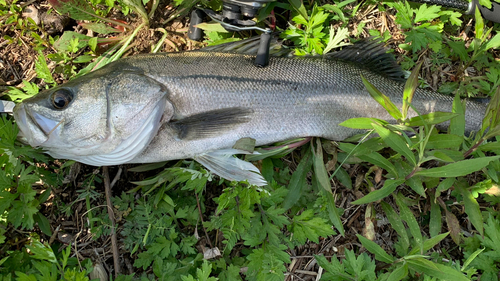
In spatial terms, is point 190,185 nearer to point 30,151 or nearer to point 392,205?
point 30,151

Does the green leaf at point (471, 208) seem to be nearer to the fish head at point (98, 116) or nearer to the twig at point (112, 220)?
the fish head at point (98, 116)

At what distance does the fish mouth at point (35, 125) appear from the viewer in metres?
2.41

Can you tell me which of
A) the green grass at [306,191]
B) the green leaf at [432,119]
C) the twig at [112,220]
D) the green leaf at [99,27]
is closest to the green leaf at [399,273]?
the green grass at [306,191]

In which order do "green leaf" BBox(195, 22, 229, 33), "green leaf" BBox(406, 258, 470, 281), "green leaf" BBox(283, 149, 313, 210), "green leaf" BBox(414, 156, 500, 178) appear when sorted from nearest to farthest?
1. "green leaf" BBox(414, 156, 500, 178)
2. "green leaf" BBox(406, 258, 470, 281)
3. "green leaf" BBox(283, 149, 313, 210)
4. "green leaf" BBox(195, 22, 229, 33)

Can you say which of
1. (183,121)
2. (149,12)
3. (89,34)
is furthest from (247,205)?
(89,34)

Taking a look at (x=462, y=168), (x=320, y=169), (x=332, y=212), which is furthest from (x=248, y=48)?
(x=462, y=168)

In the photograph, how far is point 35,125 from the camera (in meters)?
2.42

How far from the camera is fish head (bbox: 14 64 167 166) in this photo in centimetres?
244

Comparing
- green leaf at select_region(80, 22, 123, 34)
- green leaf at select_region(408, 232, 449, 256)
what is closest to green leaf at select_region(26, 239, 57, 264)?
green leaf at select_region(80, 22, 123, 34)

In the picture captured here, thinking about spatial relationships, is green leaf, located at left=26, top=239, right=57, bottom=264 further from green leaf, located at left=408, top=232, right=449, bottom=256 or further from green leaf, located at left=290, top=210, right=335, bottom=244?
green leaf, located at left=408, top=232, right=449, bottom=256

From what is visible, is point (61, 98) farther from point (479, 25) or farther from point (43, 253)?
point (479, 25)

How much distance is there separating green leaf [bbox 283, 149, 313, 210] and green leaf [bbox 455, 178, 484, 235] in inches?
49.1

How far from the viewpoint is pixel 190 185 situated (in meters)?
2.69

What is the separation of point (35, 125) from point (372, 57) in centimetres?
287
